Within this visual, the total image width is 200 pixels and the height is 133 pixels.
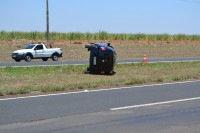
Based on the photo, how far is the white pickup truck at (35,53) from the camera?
42.1 m

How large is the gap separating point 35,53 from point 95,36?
152 feet

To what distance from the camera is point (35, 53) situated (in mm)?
42844

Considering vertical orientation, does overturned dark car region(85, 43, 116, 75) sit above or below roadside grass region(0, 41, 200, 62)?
above

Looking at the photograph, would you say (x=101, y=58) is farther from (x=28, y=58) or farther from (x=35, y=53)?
(x=35, y=53)

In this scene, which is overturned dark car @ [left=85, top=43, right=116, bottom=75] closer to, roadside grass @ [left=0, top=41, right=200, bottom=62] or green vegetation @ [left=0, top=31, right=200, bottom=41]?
roadside grass @ [left=0, top=41, right=200, bottom=62]

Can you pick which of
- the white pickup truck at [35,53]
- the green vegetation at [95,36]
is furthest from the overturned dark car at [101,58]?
the green vegetation at [95,36]

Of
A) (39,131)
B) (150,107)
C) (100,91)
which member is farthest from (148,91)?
(39,131)

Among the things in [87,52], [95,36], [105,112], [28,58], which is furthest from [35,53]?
[95,36]

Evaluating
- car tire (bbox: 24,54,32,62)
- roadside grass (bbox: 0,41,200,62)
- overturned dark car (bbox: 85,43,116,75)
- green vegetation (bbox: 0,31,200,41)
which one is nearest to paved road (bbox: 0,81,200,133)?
overturned dark car (bbox: 85,43,116,75)

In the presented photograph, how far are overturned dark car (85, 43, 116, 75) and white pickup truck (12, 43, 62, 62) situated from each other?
1816 centimetres

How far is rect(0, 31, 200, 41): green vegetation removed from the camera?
78438 mm

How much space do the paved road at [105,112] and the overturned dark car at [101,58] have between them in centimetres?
768

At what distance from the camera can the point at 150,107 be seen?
42.2ft

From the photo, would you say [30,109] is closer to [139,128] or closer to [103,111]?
[103,111]
